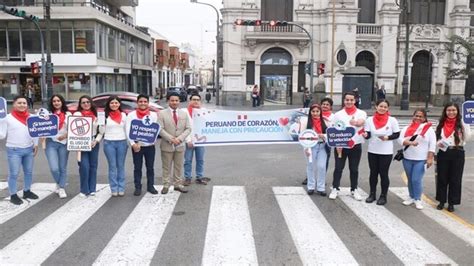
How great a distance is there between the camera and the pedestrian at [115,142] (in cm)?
759

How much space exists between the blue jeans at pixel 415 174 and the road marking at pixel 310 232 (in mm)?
1617

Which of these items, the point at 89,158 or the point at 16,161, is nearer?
the point at 16,161

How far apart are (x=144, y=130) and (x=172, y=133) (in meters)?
0.53

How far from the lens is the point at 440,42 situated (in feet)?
119

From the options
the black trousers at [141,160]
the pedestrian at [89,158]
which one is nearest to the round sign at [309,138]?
the black trousers at [141,160]

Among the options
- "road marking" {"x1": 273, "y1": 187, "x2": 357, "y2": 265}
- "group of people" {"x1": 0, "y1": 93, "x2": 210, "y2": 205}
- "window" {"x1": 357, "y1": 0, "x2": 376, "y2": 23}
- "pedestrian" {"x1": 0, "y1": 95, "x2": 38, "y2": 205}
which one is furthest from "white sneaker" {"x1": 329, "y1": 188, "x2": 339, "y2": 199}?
"window" {"x1": 357, "y1": 0, "x2": 376, "y2": 23}

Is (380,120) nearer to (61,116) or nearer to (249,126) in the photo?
(249,126)

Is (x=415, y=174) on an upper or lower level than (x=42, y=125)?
lower

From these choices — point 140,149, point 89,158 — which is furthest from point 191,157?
point 89,158

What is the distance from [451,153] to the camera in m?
6.96

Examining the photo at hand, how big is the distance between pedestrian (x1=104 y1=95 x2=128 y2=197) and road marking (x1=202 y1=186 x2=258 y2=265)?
1.70 meters

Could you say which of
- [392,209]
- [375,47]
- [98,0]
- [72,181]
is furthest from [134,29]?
[392,209]

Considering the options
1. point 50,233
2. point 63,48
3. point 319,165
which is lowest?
point 50,233

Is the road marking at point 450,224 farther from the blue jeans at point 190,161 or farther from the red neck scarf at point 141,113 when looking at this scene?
the red neck scarf at point 141,113
